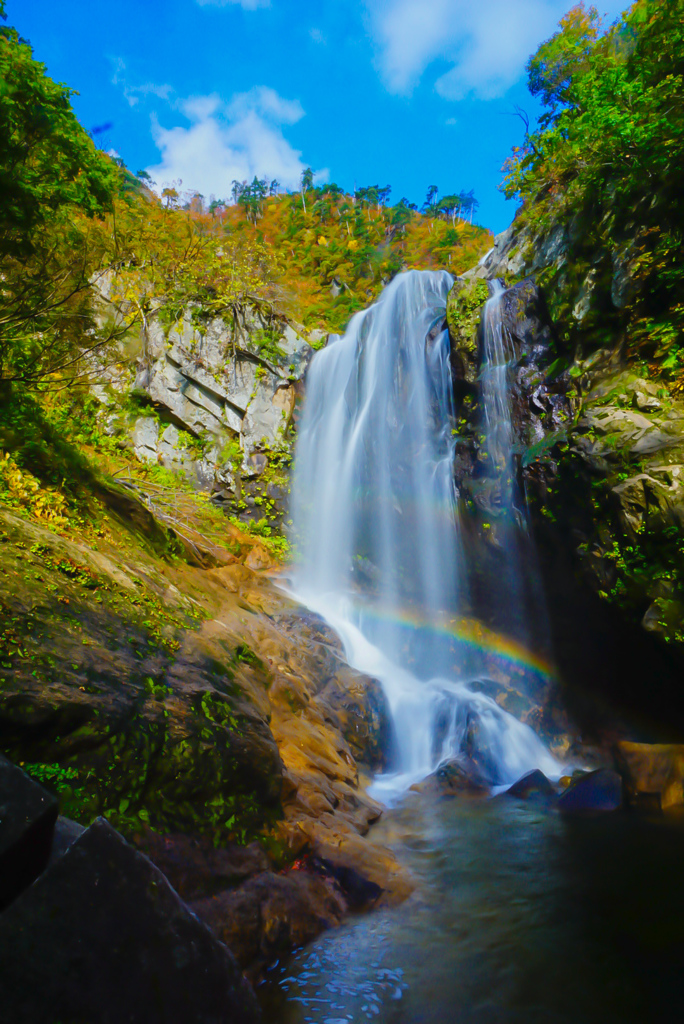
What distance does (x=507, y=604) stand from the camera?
41.1ft

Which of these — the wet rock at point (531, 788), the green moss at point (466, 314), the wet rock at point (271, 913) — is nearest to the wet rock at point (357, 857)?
the wet rock at point (271, 913)

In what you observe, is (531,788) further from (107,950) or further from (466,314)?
(466,314)

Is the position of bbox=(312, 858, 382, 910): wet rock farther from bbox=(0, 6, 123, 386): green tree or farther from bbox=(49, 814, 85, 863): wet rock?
bbox=(0, 6, 123, 386): green tree

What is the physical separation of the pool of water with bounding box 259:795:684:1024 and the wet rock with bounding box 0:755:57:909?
80.6 inches

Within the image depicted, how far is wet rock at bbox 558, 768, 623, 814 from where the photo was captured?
22.5 feet

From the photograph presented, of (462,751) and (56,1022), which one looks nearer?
(56,1022)

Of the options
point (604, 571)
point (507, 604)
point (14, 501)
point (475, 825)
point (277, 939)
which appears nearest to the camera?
point (277, 939)

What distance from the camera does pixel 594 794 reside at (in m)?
6.98

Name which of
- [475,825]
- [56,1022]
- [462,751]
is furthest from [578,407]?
[56,1022]

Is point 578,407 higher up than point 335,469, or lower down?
lower down

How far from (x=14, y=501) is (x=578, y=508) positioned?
885 cm

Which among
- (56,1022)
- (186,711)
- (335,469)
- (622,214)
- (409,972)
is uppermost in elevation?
(622,214)

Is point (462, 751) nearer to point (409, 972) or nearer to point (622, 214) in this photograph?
point (409, 972)

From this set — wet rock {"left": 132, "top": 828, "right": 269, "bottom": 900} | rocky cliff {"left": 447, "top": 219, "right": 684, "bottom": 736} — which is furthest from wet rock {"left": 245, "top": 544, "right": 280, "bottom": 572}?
wet rock {"left": 132, "top": 828, "right": 269, "bottom": 900}
